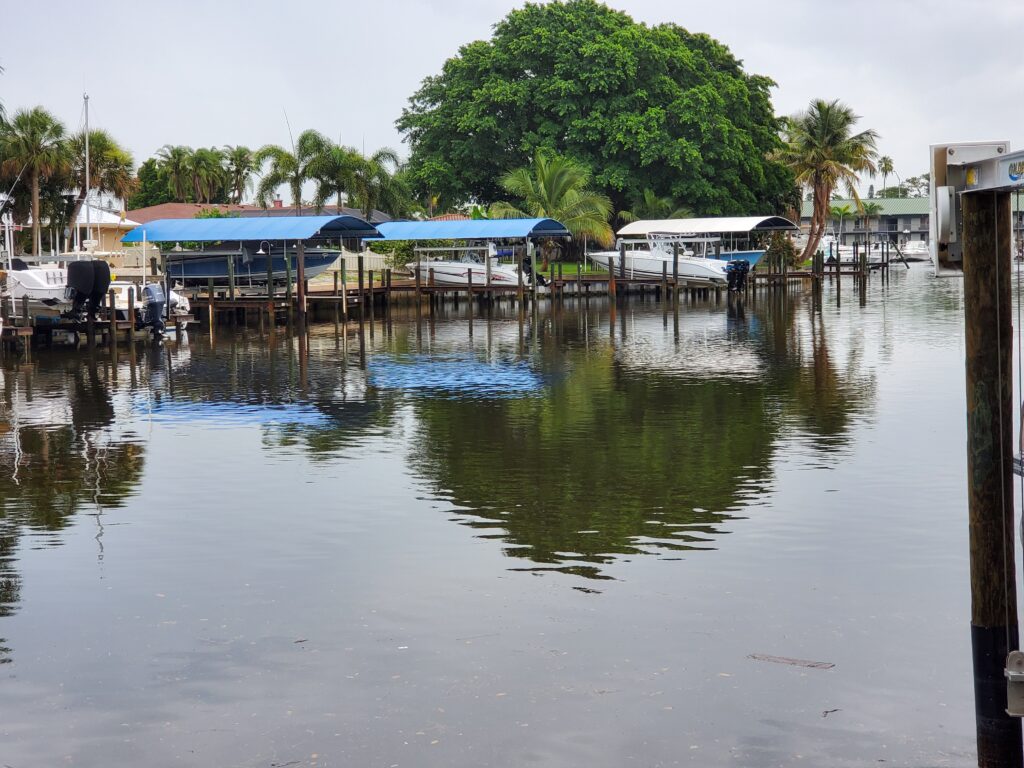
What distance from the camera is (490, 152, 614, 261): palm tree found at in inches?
2267

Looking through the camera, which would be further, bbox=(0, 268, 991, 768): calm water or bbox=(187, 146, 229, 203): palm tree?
bbox=(187, 146, 229, 203): palm tree

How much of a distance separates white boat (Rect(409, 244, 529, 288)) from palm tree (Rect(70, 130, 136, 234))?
23495 mm

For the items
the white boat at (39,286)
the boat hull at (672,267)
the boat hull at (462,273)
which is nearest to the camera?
the white boat at (39,286)

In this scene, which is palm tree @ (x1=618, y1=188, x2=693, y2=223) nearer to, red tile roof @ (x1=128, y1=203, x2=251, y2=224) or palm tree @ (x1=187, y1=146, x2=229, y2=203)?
red tile roof @ (x1=128, y1=203, x2=251, y2=224)

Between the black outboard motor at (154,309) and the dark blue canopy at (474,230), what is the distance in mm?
14529

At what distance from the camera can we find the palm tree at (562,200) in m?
57.6

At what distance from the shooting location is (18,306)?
A: 109ft

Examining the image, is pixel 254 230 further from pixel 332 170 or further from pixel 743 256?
pixel 743 256

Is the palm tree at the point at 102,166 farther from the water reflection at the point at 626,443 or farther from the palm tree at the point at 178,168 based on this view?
the water reflection at the point at 626,443

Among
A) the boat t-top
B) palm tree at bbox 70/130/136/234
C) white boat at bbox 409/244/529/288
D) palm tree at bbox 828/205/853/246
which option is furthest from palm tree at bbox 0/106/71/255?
palm tree at bbox 828/205/853/246

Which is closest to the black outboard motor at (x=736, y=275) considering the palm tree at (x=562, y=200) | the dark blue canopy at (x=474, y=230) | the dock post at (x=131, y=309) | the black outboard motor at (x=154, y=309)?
Answer: the palm tree at (x=562, y=200)

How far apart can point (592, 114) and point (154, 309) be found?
3509cm

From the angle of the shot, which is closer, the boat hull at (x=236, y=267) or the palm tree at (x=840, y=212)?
the boat hull at (x=236, y=267)

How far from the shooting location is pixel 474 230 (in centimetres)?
4941
